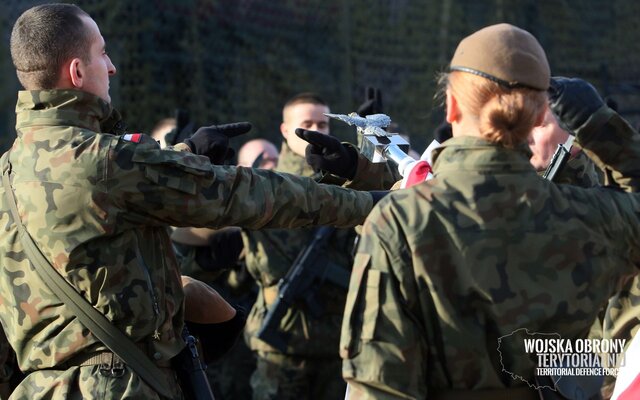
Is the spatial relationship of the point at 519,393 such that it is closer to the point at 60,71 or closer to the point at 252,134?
the point at 60,71

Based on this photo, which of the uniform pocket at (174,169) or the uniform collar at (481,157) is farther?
the uniform pocket at (174,169)

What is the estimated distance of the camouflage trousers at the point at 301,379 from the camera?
7.06 meters

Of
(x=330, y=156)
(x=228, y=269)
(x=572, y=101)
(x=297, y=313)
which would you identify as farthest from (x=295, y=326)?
(x=572, y=101)

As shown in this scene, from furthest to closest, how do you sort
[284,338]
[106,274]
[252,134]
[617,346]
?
[252,134], [284,338], [617,346], [106,274]

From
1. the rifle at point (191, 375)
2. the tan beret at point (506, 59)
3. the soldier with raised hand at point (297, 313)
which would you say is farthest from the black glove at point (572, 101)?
the soldier with raised hand at point (297, 313)

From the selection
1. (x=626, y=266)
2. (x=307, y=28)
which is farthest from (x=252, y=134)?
(x=626, y=266)

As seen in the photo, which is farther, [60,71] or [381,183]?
[381,183]

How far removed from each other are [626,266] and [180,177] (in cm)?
133

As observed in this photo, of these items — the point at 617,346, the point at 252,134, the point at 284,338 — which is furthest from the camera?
the point at 252,134

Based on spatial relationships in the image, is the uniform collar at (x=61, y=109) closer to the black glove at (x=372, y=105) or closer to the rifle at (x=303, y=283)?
the black glove at (x=372, y=105)

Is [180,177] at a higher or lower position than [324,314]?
higher

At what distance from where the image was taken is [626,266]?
2.88 meters

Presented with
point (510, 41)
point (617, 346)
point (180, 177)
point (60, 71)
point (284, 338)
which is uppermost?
point (510, 41)

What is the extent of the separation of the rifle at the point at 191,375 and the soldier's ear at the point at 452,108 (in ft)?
4.26
